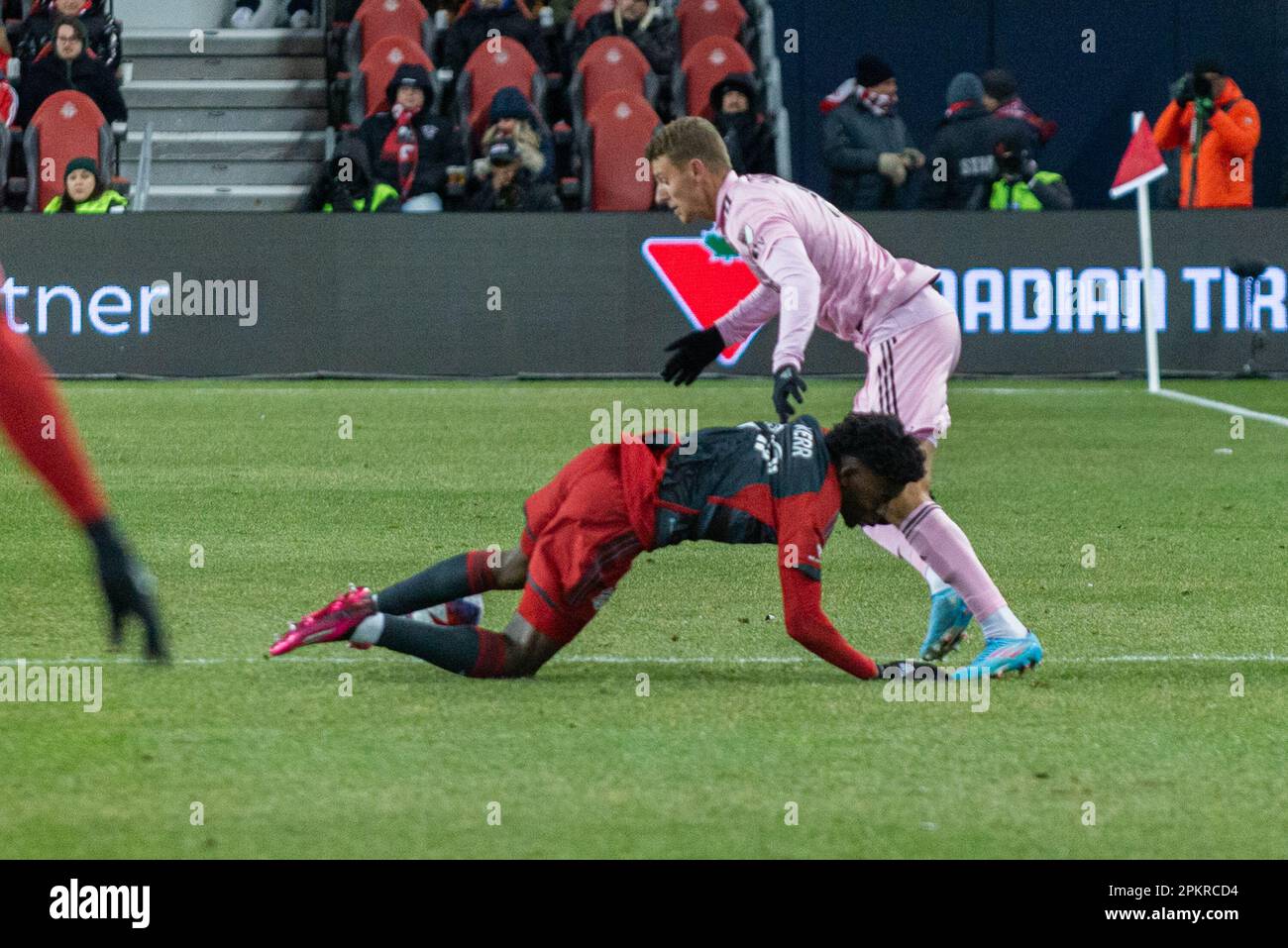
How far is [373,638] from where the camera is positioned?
608 cm

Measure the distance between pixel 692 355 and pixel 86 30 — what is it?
1501 cm

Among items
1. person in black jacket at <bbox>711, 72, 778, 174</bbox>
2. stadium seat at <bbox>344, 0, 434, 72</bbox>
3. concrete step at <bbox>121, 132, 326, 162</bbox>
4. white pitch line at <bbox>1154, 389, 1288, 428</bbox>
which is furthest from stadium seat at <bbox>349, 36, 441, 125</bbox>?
white pitch line at <bbox>1154, 389, 1288, 428</bbox>

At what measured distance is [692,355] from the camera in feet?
22.9

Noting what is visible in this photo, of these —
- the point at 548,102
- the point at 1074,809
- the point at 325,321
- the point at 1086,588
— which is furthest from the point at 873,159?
the point at 1074,809

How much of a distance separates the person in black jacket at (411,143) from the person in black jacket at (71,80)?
231cm

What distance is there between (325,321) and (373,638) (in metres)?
11.8

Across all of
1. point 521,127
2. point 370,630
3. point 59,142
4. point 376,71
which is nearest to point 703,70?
point 521,127

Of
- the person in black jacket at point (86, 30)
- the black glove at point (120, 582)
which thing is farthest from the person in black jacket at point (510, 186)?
the black glove at point (120, 582)

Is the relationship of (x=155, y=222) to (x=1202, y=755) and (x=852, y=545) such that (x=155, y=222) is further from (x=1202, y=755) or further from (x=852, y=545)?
(x=1202, y=755)

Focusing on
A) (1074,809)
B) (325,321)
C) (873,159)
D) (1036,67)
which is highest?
(1036,67)

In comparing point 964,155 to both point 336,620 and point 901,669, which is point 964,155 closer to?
point 901,669

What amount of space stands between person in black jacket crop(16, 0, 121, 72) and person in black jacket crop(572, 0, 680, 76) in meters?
4.32

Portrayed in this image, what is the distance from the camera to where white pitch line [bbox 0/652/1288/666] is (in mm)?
6480

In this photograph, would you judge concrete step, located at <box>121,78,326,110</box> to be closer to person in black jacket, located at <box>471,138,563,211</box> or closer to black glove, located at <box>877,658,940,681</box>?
person in black jacket, located at <box>471,138,563,211</box>
